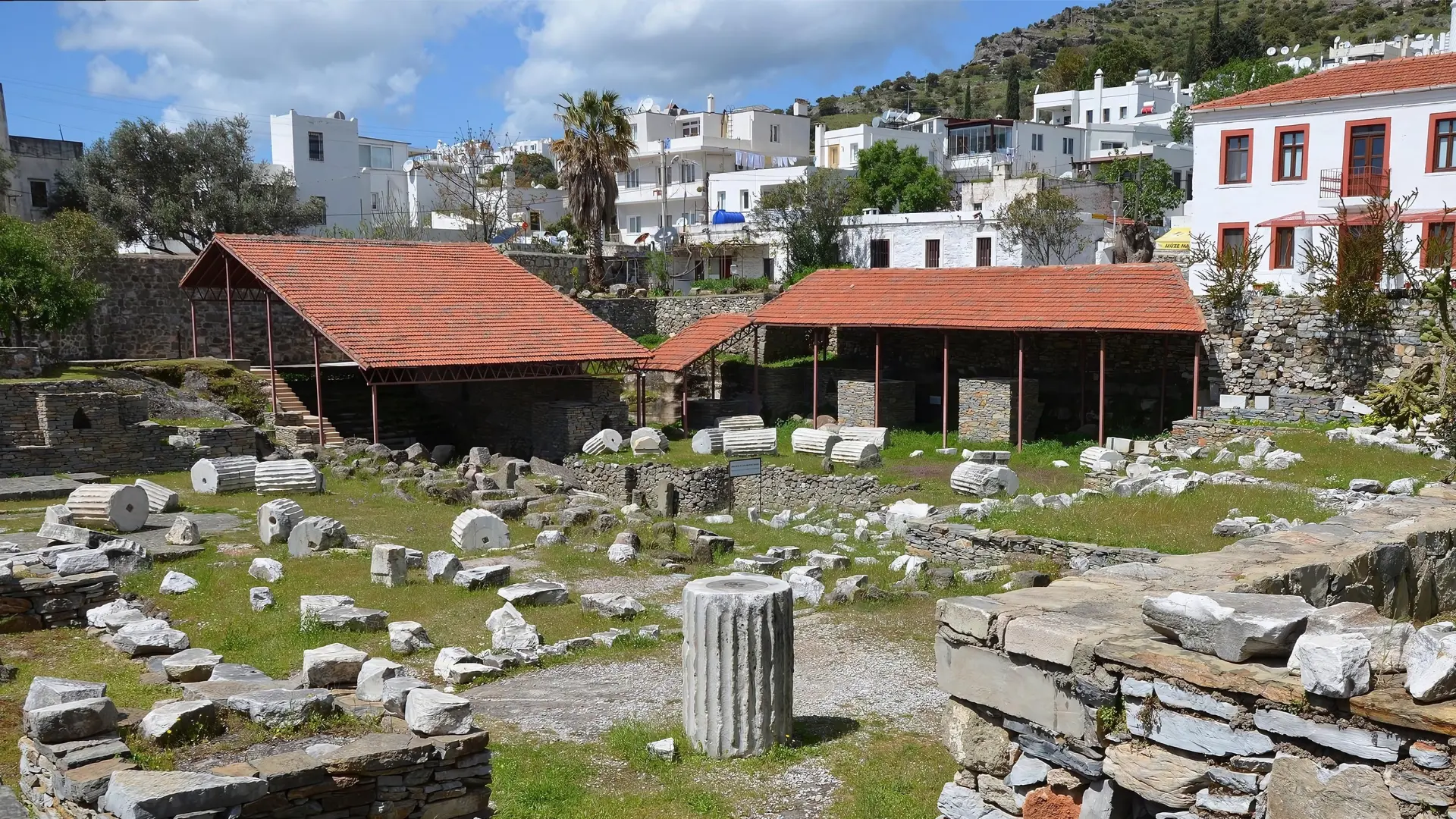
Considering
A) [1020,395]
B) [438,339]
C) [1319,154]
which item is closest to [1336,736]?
[1020,395]

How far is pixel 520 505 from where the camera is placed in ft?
66.2

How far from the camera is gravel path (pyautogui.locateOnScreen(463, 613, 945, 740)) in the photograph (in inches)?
381

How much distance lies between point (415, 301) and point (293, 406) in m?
4.06

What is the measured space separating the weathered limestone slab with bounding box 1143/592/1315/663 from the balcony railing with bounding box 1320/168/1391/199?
86.4 feet

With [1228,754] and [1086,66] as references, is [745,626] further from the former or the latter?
[1086,66]

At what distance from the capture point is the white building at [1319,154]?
27.7 m

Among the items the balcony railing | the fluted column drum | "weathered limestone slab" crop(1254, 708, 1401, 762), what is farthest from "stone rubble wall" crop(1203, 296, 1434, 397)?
"weathered limestone slab" crop(1254, 708, 1401, 762)

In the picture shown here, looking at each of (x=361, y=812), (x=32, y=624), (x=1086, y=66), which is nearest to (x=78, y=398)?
(x=32, y=624)

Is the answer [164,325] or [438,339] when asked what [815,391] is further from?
[164,325]

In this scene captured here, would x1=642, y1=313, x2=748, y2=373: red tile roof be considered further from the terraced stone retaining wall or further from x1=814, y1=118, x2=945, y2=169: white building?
x1=814, y1=118, x2=945, y2=169: white building

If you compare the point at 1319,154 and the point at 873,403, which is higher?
the point at 1319,154

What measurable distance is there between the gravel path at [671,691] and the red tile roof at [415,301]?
1686cm

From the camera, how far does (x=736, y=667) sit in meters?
8.62

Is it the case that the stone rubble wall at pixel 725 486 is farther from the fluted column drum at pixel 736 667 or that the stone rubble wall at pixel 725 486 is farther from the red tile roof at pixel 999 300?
the fluted column drum at pixel 736 667
